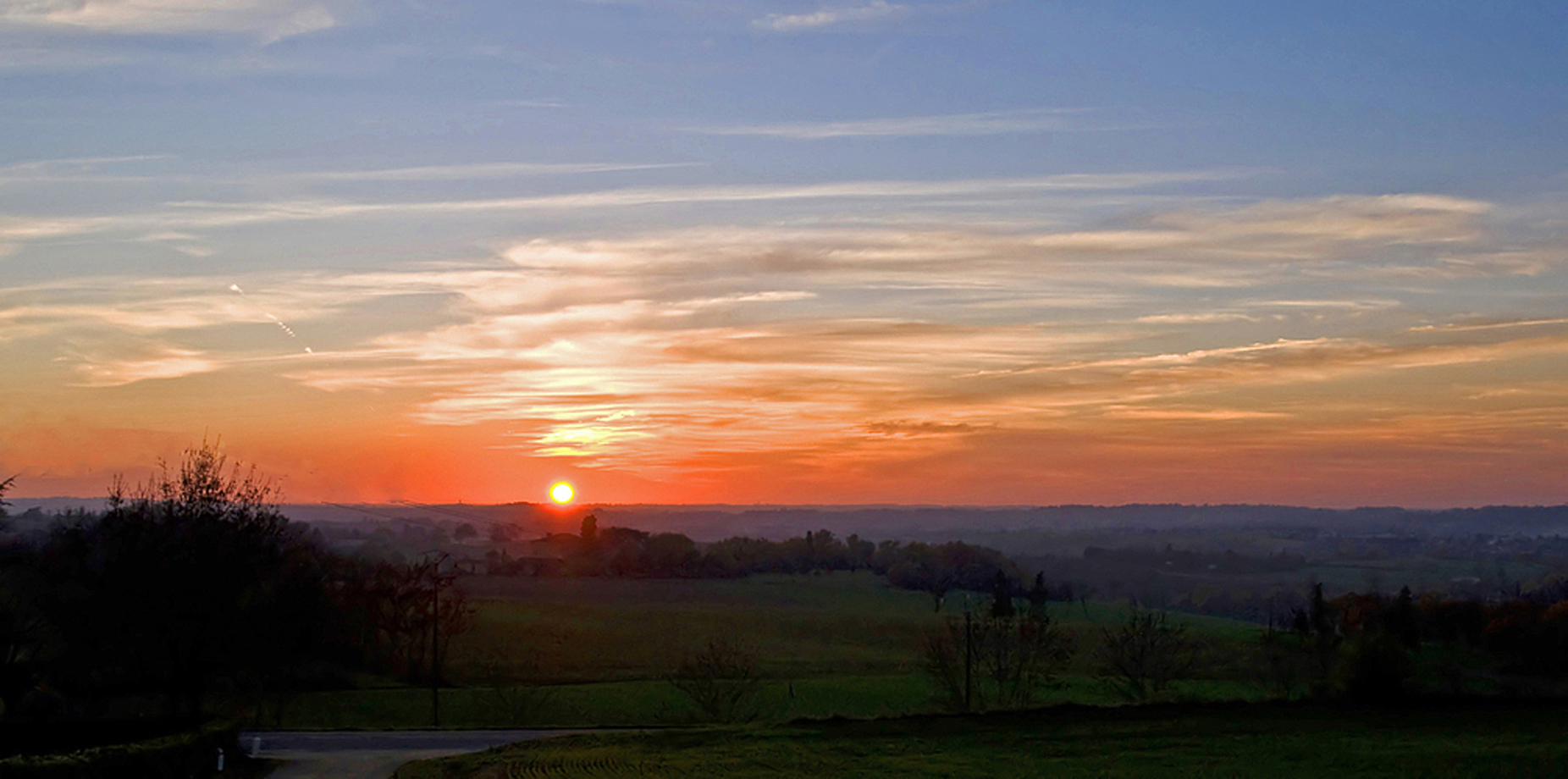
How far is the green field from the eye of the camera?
36.7 meters

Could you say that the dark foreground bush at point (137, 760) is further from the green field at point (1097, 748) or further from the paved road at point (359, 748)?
the green field at point (1097, 748)

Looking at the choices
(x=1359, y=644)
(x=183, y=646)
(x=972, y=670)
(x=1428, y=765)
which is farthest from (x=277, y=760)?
→ (x=972, y=670)

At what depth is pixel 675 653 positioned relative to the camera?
10944cm

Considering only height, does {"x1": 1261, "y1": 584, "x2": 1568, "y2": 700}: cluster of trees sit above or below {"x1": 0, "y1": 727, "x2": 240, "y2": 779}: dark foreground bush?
below

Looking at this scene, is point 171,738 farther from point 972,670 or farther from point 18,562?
point 972,670

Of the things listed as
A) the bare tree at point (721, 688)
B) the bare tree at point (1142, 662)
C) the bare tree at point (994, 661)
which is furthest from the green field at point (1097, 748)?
the bare tree at point (1142, 662)

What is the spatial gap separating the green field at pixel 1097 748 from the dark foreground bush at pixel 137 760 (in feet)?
18.0

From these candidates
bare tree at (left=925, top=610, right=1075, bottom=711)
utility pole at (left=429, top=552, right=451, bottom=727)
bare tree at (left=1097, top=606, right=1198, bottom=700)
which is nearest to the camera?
utility pole at (left=429, top=552, right=451, bottom=727)

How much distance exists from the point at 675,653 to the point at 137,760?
7879 centimetres

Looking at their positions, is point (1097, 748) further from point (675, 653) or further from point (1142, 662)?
point (675, 653)

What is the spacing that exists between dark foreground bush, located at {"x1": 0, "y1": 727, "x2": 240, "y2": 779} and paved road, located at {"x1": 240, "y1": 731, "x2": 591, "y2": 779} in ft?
8.62

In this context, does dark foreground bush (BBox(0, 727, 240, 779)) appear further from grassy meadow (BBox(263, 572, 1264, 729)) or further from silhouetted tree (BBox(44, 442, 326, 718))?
grassy meadow (BBox(263, 572, 1264, 729))

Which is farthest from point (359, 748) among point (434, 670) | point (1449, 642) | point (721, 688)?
point (1449, 642)

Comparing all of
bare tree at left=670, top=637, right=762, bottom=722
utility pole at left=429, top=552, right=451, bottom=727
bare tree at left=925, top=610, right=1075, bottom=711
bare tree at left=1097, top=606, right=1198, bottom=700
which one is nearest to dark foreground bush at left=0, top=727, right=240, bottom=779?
utility pole at left=429, top=552, right=451, bottom=727
